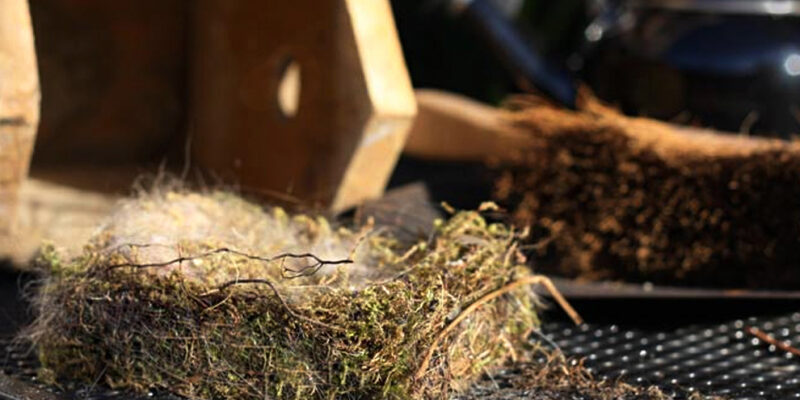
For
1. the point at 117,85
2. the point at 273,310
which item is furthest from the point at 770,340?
the point at 117,85

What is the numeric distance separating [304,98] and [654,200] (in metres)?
0.35

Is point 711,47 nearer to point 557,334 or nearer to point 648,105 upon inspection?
point 648,105

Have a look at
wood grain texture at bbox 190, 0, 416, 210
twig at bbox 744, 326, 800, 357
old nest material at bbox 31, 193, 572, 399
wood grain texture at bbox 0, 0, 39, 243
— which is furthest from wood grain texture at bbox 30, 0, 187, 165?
twig at bbox 744, 326, 800, 357

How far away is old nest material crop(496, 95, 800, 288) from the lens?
0.99 meters

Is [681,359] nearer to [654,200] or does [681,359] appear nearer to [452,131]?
[654,200]

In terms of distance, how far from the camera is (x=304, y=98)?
1.14 m

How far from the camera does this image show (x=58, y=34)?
1.33 meters

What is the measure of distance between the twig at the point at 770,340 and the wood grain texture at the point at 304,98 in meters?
0.33

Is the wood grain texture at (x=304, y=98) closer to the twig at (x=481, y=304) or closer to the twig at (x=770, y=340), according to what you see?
the twig at (x=481, y=304)

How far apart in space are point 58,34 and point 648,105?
2.20ft

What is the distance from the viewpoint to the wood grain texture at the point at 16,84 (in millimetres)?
890

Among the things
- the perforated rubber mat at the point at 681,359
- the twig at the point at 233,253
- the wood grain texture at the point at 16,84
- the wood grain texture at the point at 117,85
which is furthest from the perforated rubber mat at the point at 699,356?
the wood grain texture at the point at 117,85

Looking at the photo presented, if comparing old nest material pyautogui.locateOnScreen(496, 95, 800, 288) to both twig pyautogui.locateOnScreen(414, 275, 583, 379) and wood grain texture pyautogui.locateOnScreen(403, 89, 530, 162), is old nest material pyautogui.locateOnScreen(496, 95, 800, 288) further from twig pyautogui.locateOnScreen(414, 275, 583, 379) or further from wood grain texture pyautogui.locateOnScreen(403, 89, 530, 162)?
wood grain texture pyautogui.locateOnScreen(403, 89, 530, 162)

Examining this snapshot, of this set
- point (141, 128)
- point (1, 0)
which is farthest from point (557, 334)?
point (141, 128)
